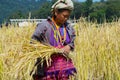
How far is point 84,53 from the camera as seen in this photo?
18.2 ft

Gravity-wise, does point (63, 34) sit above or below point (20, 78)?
above

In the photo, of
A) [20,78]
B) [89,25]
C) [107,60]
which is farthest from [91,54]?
[20,78]

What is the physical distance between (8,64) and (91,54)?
1.46 metres

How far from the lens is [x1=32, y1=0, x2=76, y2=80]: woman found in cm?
393

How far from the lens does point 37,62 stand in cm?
398

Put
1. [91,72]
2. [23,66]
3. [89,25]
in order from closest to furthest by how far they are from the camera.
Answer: [23,66] < [91,72] < [89,25]

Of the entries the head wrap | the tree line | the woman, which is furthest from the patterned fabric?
the tree line

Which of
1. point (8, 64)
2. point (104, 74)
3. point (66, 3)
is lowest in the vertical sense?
point (104, 74)

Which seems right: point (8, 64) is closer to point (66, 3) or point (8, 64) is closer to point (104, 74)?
point (66, 3)

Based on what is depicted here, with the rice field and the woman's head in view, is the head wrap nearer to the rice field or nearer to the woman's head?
the woman's head

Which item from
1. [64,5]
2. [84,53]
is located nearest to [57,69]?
[64,5]

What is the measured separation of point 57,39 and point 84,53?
64.7 inches

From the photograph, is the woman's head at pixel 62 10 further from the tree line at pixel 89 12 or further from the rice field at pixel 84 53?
the tree line at pixel 89 12

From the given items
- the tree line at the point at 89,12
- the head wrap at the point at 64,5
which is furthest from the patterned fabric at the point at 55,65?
the tree line at the point at 89,12
